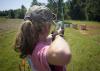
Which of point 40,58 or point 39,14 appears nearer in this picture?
point 40,58

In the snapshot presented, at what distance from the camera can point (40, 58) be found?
121 centimetres

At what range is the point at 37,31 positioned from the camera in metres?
1.33

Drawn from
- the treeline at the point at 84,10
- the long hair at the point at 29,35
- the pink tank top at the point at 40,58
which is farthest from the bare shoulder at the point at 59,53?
the treeline at the point at 84,10

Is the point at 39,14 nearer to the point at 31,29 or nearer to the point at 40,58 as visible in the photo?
the point at 31,29

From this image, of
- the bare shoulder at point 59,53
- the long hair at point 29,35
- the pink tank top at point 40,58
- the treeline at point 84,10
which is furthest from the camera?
the treeline at point 84,10

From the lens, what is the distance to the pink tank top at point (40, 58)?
1.18 metres

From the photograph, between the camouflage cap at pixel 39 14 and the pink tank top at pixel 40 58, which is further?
the camouflage cap at pixel 39 14

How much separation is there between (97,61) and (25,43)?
6.66m

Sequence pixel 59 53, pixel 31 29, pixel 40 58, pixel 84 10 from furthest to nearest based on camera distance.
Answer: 1. pixel 84 10
2. pixel 31 29
3. pixel 40 58
4. pixel 59 53

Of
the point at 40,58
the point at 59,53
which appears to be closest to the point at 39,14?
the point at 40,58

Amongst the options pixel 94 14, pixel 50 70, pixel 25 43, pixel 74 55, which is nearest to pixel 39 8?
pixel 25 43

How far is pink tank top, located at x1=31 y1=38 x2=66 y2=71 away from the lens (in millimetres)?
1176

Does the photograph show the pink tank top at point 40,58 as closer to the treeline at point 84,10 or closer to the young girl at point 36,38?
the young girl at point 36,38

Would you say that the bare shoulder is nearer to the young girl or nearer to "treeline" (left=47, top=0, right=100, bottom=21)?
the young girl
